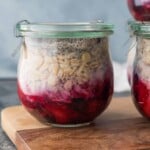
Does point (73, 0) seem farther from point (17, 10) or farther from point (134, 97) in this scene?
point (134, 97)

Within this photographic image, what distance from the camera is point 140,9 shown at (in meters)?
0.47

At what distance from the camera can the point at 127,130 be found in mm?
442

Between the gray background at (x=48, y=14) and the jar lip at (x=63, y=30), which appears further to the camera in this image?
the gray background at (x=48, y=14)

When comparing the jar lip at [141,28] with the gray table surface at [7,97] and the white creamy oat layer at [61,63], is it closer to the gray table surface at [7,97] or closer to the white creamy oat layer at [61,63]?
the white creamy oat layer at [61,63]

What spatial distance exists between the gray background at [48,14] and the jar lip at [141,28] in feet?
1.42

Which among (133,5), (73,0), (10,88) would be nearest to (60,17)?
(73,0)

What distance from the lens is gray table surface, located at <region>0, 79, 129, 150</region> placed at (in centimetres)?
48

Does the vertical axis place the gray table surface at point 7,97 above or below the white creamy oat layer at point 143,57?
below

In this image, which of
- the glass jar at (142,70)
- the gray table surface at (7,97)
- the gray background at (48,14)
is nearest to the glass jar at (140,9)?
the glass jar at (142,70)

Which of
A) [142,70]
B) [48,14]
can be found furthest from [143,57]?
[48,14]

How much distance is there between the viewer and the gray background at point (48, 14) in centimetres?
90

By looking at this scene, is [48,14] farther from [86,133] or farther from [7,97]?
[86,133]

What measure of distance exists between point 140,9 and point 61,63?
11 centimetres

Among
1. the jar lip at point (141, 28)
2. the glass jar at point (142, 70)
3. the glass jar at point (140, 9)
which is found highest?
the glass jar at point (140, 9)
